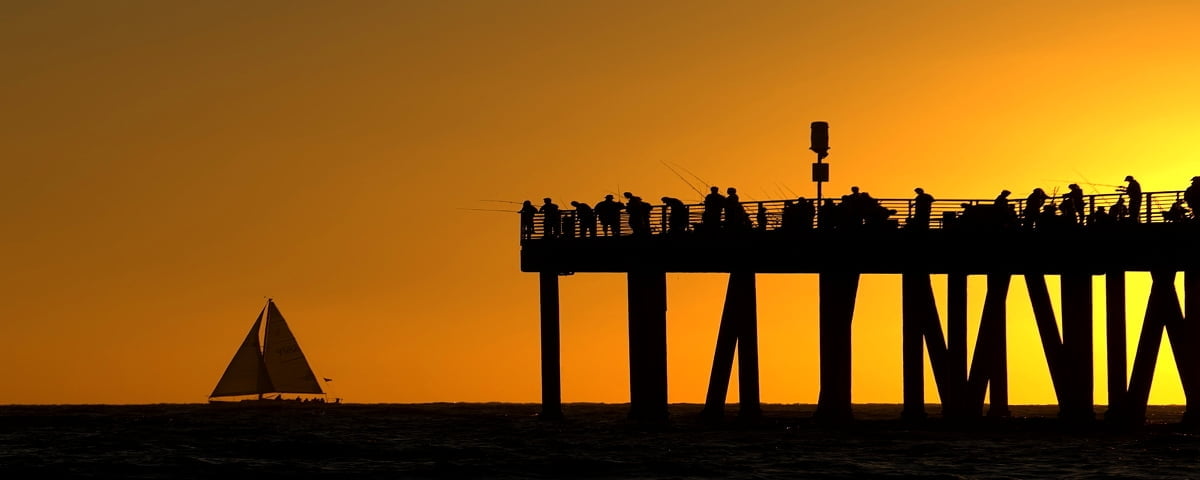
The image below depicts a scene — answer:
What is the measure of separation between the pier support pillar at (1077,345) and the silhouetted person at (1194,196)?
3283mm

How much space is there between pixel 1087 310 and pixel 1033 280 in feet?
10.5

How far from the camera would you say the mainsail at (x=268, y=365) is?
116938mm

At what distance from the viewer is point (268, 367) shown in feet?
387

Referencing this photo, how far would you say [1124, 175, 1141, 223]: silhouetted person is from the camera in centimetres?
5694

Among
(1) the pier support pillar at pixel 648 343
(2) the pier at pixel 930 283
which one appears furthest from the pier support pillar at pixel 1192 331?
(1) the pier support pillar at pixel 648 343

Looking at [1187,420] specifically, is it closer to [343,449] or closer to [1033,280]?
[1033,280]

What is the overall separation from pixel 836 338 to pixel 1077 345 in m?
6.07

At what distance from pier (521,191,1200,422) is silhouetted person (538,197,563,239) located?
0.06 meters

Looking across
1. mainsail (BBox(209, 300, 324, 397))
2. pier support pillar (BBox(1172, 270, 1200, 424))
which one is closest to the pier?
pier support pillar (BBox(1172, 270, 1200, 424))

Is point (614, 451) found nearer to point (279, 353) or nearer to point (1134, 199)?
point (1134, 199)

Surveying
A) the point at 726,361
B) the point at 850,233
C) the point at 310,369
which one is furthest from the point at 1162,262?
the point at 310,369

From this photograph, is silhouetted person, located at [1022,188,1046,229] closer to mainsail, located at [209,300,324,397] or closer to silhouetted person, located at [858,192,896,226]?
silhouetted person, located at [858,192,896,226]

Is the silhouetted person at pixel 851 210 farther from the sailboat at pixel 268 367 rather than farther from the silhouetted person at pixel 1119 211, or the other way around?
the sailboat at pixel 268 367

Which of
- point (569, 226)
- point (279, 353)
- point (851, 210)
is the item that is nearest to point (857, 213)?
point (851, 210)
